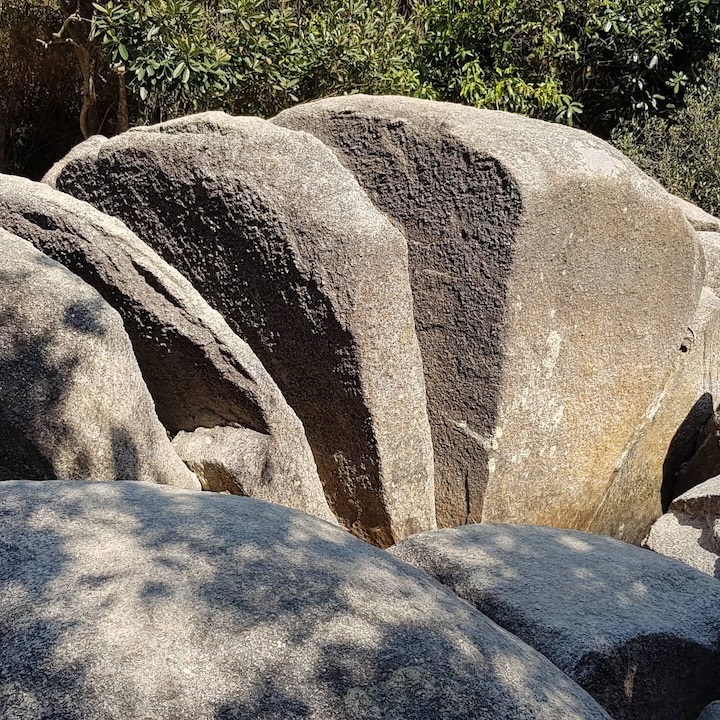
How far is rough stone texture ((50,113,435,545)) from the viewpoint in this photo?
3656 millimetres

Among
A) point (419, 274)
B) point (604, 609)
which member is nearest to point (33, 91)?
point (419, 274)

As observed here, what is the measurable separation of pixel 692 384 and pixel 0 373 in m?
3.29

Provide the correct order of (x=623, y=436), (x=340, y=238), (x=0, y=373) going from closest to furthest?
(x=0, y=373) < (x=340, y=238) < (x=623, y=436)

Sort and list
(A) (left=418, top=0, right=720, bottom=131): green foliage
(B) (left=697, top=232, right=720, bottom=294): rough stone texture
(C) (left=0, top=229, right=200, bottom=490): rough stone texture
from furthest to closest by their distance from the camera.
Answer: (A) (left=418, top=0, right=720, bottom=131): green foliage → (B) (left=697, top=232, right=720, bottom=294): rough stone texture → (C) (left=0, top=229, right=200, bottom=490): rough stone texture

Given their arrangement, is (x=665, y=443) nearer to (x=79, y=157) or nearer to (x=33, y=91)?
(x=79, y=157)

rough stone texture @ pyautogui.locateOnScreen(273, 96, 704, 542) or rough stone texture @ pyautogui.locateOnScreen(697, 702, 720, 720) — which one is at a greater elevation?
rough stone texture @ pyautogui.locateOnScreen(273, 96, 704, 542)

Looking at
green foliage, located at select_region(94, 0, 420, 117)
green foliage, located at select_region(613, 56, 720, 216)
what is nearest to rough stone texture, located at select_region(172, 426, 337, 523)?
green foliage, located at select_region(94, 0, 420, 117)

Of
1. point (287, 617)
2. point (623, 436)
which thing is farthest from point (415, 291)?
point (287, 617)

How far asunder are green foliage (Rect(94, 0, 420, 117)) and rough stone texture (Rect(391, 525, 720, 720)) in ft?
16.2

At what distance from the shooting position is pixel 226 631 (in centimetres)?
188

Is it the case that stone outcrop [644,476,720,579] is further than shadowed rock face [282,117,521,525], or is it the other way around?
stone outcrop [644,476,720,579]

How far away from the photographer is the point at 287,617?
1941 millimetres

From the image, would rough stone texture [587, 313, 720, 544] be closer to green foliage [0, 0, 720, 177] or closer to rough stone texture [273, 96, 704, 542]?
rough stone texture [273, 96, 704, 542]

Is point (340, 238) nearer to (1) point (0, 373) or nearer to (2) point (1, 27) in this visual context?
(1) point (0, 373)
